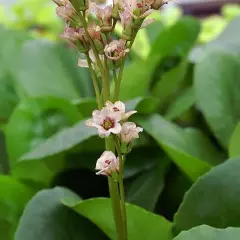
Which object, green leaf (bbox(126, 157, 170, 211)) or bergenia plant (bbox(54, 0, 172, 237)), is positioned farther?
green leaf (bbox(126, 157, 170, 211))

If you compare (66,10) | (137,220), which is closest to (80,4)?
(66,10)

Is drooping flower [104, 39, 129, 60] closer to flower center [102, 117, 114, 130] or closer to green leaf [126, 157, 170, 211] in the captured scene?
flower center [102, 117, 114, 130]

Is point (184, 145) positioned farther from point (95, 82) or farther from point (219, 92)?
point (95, 82)

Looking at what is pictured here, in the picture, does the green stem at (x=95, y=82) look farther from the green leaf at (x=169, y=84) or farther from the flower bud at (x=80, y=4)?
the green leaf at (x=169, y=84)

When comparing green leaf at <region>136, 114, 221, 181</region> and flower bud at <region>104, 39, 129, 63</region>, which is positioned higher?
flower bud at <region>104, 39, 129, 63</region>

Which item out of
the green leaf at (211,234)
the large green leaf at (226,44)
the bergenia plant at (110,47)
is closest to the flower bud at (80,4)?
the bergenia plant at (110,47)

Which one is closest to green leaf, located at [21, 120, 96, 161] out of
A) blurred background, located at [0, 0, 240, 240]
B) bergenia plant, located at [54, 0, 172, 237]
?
blurred background, located at [0, 0, 240, 240]

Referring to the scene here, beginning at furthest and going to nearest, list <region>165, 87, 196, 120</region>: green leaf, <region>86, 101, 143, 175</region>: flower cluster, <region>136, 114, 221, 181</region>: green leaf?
<region>165, 87, 196, 120</region>: green leaf → <region>136, 114, 221, 181</region>: green leaf → <region>86, 101, 143, 175</region>: flower cluster

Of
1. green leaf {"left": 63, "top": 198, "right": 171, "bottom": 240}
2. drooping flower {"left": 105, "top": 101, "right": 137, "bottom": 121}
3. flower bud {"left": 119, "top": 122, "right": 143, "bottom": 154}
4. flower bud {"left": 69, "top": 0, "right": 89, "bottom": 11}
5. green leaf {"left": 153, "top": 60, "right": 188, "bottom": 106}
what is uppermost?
flower bud {"left": 69, "top": 0, "right": 89, "bottom": 11}

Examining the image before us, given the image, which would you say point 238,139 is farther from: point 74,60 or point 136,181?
point 74,60
